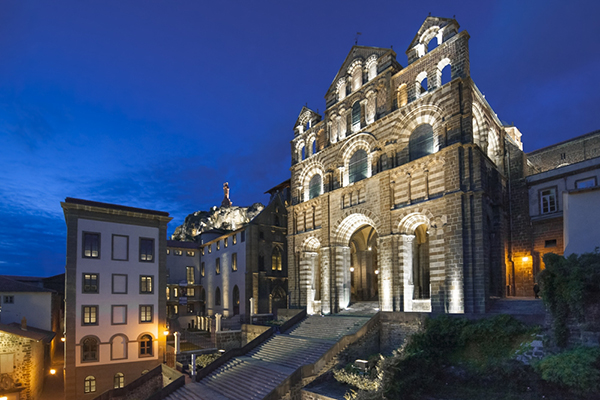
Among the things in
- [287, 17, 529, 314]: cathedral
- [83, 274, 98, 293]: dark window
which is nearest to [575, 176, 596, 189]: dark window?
[287, 17, 529, 314]: cathedral

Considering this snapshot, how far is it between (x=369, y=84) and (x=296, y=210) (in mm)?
12506

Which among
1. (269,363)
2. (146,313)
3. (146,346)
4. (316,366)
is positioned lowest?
(146,346)

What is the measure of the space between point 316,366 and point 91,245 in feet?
59.9

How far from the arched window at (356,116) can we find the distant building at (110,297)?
55.6 ft

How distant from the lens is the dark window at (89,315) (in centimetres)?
2683

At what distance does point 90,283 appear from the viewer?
2733 centimetres

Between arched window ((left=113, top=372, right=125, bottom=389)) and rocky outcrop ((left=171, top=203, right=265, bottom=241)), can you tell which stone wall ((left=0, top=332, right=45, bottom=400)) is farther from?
rocky outcrop ((left=171, top=203, right=265, bottom=241))

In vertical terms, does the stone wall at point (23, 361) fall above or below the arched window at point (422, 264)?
below

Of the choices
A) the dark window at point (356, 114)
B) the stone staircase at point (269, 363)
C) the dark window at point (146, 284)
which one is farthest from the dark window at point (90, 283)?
the dark window at point (356, 114)

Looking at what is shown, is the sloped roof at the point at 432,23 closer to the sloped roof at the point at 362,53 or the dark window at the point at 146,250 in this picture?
the sloped roof at the point at 362,53

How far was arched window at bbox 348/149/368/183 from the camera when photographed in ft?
96.5

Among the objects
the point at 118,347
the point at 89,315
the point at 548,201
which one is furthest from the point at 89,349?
the point at 548,201

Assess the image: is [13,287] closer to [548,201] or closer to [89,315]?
[89,315]

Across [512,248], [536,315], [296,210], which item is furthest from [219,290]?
[536,315]
